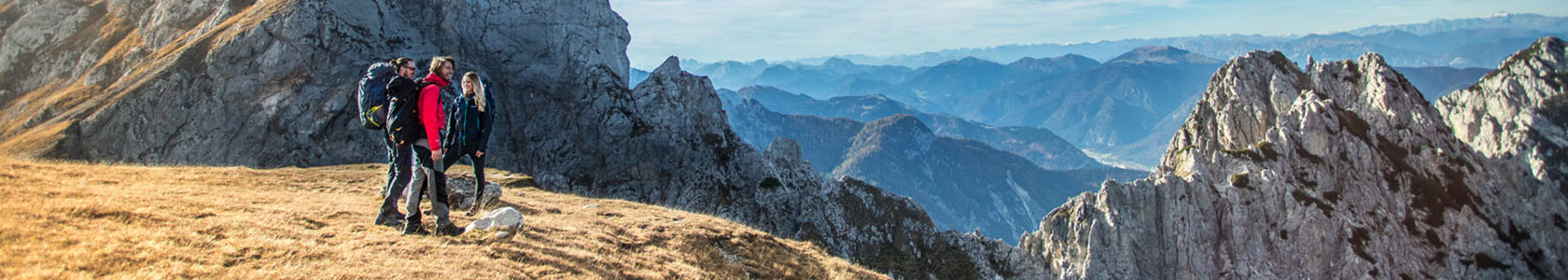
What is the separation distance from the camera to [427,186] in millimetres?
14883

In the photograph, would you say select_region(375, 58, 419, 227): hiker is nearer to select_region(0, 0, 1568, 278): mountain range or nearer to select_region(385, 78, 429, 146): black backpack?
select_region(385, 78, 429, 146): black backpack

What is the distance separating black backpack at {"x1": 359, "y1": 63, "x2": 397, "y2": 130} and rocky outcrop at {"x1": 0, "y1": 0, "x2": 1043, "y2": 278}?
4504 centimetres

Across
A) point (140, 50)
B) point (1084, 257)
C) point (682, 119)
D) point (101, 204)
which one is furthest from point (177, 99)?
point (1084, 257)

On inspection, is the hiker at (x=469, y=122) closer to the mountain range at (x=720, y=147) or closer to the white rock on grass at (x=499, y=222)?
the white rock on grass at (x=499, y=222)

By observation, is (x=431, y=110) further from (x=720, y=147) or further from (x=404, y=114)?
(x=720, y=147)

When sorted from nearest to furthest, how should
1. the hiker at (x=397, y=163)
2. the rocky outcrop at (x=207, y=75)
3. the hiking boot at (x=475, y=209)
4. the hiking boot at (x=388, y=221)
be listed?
the hiker at (x=397, y=163) < the hiking boot at (x=388, y=221) < the hiking boot at (x=475, y=209) < the rocky outcrop at (x=207, y=75)

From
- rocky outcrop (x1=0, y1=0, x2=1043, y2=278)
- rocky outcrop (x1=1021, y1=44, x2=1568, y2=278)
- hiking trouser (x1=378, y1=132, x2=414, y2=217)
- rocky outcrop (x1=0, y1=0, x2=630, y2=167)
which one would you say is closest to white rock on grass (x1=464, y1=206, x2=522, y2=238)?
hiking trouser (x1=378, y1=132, x2=414, y2=217)

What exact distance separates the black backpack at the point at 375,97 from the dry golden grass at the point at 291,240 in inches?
96.4

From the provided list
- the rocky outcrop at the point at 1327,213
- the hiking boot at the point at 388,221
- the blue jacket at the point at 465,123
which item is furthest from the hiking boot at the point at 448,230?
the rocky outcrop at the point at 1327,213

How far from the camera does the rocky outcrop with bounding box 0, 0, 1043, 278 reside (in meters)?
58.8

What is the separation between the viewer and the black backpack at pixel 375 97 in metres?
14.8

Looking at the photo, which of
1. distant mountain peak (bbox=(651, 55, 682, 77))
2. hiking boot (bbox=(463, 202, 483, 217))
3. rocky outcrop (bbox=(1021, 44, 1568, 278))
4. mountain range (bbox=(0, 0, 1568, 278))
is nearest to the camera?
hiking boot (bbox=(463, 202, 483, 217))

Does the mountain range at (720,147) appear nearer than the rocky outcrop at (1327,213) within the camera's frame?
Yes

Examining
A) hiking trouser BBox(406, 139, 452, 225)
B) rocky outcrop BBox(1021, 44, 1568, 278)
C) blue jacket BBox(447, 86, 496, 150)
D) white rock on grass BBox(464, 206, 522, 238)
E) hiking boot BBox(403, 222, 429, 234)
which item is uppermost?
blue jacket BBox(447, 86, 496, 150)
